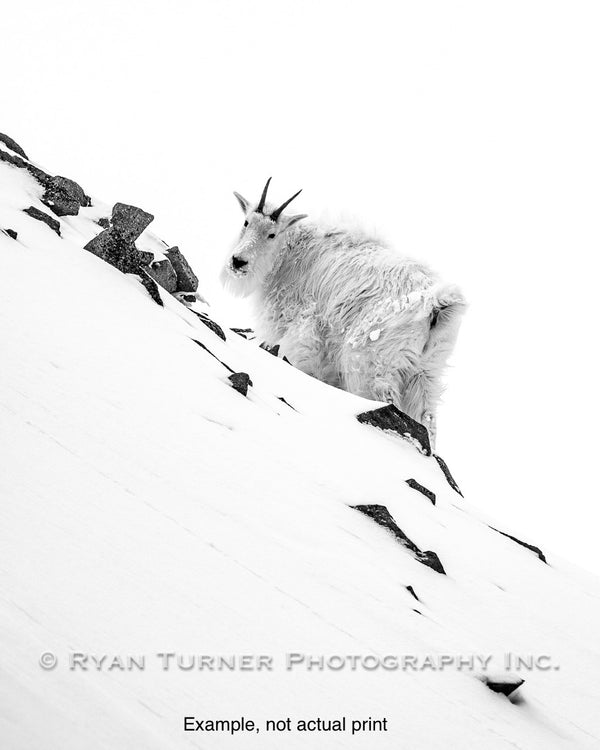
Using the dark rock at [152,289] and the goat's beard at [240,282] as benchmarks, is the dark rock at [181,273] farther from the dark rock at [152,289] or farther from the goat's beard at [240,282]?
the goat's beard at [240,282]

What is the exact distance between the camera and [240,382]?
471 centimetres

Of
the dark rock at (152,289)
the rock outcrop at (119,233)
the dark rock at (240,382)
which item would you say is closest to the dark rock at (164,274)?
the rock outcrop at (119,233)

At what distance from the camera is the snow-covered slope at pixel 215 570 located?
6.79ft

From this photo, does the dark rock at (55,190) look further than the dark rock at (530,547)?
Yes

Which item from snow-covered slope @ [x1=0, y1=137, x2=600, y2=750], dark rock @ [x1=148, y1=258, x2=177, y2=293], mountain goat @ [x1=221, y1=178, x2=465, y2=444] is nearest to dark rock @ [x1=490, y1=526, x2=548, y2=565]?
snow-covered slope @ [x1=0, y1=137, x2=600, y2=750]

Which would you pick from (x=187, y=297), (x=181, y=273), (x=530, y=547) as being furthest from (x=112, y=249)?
(x=530, y=547)

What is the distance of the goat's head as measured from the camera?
912cm

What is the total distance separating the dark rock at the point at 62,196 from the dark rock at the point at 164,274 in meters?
0.99

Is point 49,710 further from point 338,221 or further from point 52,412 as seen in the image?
point 338,221

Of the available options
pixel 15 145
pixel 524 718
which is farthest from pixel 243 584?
pixel 15 145

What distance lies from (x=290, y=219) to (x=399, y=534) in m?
6.25

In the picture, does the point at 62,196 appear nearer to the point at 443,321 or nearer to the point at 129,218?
the point at 129,218

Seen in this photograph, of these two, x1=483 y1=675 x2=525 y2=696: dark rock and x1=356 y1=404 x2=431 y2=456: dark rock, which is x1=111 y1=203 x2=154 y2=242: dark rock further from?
x1=483 y1=675 x2=525 y2=696: dark rock

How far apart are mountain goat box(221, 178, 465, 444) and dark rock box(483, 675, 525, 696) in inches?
192
